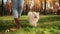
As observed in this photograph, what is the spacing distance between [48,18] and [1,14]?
185cm

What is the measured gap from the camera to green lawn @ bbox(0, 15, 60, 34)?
5.27 m

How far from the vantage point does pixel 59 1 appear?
7656mm

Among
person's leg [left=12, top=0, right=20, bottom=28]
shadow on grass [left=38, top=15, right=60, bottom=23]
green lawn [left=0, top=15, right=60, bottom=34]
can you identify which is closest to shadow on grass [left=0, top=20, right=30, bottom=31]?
green lawn [left=0, top=15, right=60, bottom=34]

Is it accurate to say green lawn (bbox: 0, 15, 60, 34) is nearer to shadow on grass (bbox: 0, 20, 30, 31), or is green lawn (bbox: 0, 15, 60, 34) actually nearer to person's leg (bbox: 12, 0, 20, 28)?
shadow on grass (bbox: 0, 20, 30, 31)

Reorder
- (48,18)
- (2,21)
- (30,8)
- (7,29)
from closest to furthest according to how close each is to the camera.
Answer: (7,29) < (2,21) < (48,18) < (30,8)

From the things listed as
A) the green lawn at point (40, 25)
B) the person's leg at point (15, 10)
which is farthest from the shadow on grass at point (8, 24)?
the person's leg at point (15, 10)

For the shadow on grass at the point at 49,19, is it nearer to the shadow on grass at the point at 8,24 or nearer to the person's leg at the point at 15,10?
the shadow on grass at the point at 8,24

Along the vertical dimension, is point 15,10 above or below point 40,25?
above

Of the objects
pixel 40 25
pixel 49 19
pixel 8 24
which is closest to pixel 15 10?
pixel 8 24

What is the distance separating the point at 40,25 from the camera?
19.9ft

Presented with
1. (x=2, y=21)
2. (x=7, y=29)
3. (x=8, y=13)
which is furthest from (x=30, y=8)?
(x=7, y=29)

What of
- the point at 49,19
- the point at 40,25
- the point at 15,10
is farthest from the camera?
the point at 49,19

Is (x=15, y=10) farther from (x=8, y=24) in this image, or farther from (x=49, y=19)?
(x=49, y=19)

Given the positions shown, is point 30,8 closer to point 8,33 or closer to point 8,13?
point 8,13
